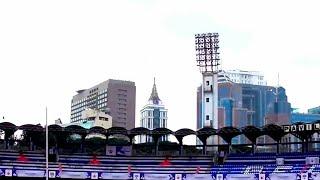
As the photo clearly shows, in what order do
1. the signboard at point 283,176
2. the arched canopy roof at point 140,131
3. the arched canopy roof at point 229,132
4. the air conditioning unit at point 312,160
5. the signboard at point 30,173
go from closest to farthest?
the signboard at point 283,176, the signboard at point 30,173, the air conditioning unit at point 312,160, the arched canopy roof at point 229,132, the arched canopy roof at point 140,131

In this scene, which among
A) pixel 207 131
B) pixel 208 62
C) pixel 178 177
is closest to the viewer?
pixel 178 177

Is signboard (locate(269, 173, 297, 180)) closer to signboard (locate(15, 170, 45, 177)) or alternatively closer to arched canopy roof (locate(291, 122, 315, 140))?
arched canopy roof (locate(291, 122, 315, 140))

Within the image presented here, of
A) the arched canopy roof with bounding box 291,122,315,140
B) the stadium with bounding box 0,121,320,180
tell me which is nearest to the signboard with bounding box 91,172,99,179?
the stadium with bounding box 0,121,320,180

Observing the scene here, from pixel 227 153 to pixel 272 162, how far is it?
9.15 meters

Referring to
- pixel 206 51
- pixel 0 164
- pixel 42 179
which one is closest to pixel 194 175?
pixel 42 179

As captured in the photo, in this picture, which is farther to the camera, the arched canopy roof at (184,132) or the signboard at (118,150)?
the signboard at (118,150)

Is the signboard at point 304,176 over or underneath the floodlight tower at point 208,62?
underneath

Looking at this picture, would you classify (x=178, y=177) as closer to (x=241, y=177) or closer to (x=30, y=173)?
(x=241, y=177)

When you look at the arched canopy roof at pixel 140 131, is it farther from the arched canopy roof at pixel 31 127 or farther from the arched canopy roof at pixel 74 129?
the arched canopy roof at pixel 31 127

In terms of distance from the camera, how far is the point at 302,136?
8238 cm

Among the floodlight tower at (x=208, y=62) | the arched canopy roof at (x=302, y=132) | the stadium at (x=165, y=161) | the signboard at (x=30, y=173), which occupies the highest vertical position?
the floodlight tower at (x=208, y=62)

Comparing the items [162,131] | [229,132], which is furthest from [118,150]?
[229,132]

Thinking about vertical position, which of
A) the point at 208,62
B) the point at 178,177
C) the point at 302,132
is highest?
the point at 208,62

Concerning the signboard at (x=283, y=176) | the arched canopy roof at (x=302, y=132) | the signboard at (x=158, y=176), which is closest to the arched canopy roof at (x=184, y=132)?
the signboard at (x=158, y=176)
